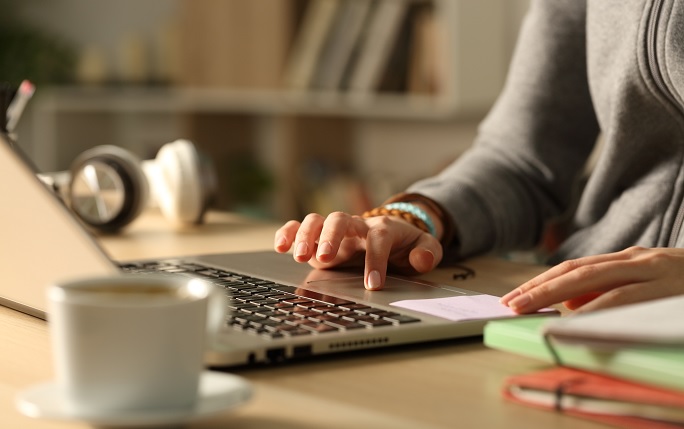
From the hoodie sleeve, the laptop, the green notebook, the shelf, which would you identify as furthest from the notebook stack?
the shelf

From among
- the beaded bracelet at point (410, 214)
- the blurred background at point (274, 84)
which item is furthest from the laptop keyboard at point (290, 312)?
the blurred background at point (274, 84)

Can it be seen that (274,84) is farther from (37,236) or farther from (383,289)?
(37,236)

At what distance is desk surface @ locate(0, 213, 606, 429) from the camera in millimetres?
574

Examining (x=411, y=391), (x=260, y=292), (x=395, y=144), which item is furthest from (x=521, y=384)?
(x=395, y=144)

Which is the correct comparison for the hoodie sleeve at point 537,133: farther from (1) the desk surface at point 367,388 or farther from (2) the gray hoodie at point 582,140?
(1) the desk surface at point 367,388

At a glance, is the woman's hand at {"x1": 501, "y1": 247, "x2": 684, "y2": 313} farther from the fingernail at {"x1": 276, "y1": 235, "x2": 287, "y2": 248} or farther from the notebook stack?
the fingernail at {"x1": 276, "y1": 235, "x2": 287, "y2": 248}

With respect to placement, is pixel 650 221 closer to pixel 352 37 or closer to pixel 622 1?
pixel 622 1

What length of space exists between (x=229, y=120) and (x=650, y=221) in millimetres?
2663

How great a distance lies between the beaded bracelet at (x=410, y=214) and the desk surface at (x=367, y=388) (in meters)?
0.39

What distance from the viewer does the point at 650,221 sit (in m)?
1.26

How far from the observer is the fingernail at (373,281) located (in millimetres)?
918

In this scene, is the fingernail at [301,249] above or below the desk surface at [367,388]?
above

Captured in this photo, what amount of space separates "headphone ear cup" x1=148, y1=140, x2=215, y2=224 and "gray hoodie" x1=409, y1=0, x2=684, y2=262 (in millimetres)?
394

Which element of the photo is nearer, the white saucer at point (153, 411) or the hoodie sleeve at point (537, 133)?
the white saucer at point (153, 411)
